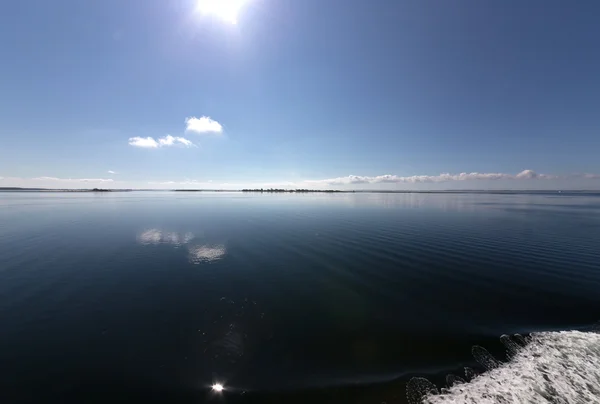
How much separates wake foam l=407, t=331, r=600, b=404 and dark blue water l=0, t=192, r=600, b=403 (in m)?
0.75

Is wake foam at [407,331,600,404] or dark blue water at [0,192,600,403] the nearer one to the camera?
wake foam at [407,331,600,404]

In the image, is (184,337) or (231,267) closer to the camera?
(184,337)

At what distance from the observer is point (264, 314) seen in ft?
40.0

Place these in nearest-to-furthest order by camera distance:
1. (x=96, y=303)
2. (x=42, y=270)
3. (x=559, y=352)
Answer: (x=559, y=352) < (x=96, y=303) < (x=42, y=270)

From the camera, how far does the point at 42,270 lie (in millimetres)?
17688

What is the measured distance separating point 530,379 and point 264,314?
1093 cm

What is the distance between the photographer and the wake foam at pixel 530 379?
23.9 ft

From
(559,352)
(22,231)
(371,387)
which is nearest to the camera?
(371,387)

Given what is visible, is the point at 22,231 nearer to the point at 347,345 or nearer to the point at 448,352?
the point at 347,345

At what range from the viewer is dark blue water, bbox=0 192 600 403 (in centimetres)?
800

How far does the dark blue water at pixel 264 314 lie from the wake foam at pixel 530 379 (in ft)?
2.47

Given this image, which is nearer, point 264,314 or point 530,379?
point 530,379

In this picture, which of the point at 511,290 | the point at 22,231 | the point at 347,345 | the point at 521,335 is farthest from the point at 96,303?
the point at 22,231

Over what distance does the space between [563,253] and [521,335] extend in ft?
68.4
